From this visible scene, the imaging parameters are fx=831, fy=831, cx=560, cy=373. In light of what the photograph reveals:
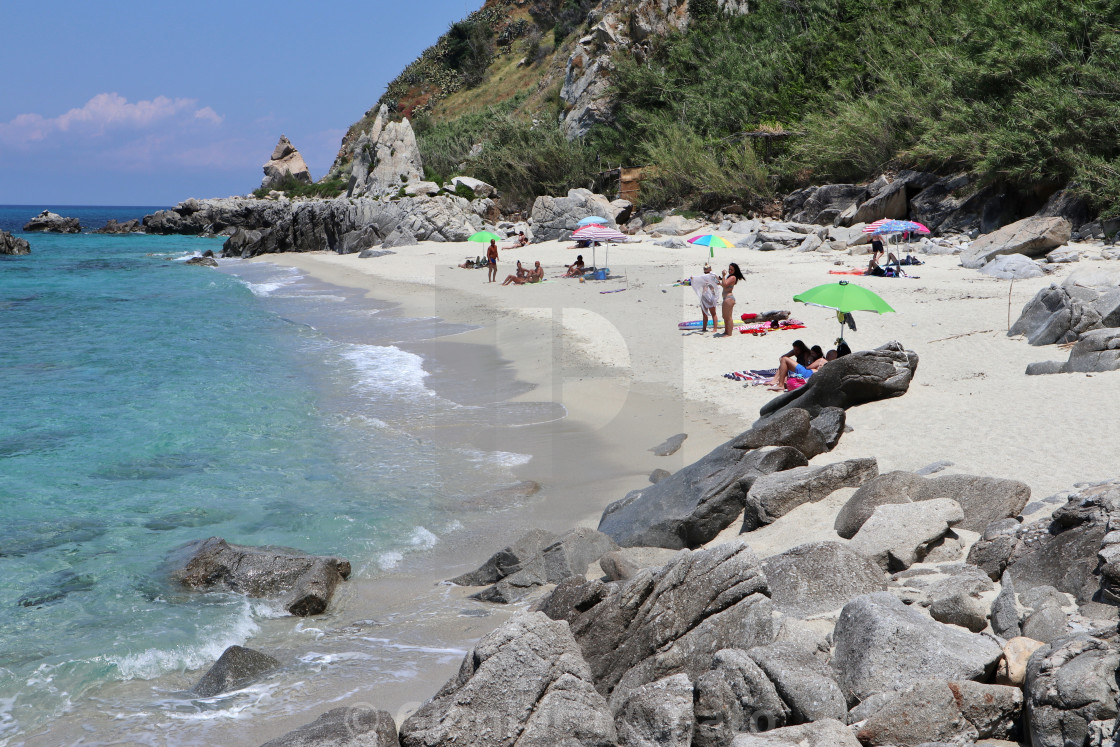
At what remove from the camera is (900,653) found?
3.89 metres

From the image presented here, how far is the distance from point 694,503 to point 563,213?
27.0m

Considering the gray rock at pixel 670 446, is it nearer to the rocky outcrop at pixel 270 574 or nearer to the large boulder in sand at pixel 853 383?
the large boulder in sand at pixel 853 383

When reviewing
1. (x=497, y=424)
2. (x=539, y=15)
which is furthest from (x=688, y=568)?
(x=539, y=15)

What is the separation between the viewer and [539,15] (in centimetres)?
7331

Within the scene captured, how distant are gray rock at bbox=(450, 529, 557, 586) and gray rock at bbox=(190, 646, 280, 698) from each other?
68.3 inches

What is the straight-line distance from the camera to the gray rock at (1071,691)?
3.30 metres

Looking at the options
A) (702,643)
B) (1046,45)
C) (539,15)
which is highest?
(539,15)

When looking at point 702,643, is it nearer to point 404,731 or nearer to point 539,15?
point 404,731

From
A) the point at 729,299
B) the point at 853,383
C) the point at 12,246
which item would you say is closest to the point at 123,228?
the point at 12,246

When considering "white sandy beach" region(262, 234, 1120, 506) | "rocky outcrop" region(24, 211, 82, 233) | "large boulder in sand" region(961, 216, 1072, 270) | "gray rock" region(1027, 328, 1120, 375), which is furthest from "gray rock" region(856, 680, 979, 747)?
"rocky outcrop" region(24, 211, 82, 233)

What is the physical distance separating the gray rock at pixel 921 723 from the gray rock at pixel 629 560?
260 centimetres

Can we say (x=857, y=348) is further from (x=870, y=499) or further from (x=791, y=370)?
(x=870, y=499)

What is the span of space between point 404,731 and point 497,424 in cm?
726

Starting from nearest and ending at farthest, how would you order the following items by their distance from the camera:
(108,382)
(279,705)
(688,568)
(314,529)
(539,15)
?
(688,568), (279,705), (314,529), (108,382), (539,15)
